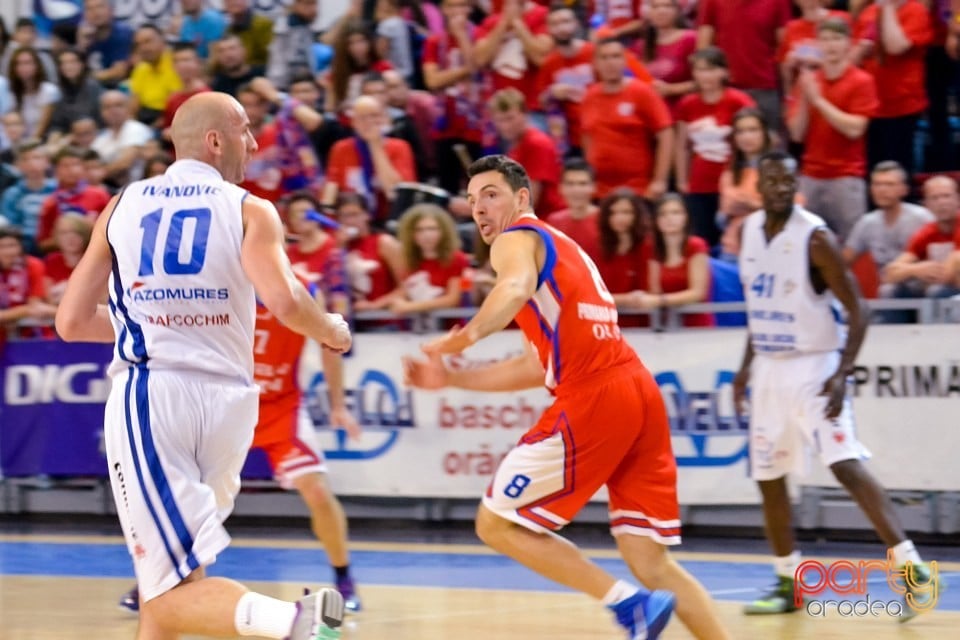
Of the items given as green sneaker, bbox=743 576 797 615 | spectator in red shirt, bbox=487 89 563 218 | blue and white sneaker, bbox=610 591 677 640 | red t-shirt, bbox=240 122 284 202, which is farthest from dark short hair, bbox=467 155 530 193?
red t-shirt, bbox=240 122 284 202

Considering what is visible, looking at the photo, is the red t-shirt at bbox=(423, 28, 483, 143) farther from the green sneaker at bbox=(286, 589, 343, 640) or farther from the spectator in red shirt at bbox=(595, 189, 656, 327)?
the green sneaker at bbox=(286, 589, 343, 640)

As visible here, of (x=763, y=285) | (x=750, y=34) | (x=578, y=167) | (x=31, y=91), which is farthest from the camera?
(x=31, y=91)

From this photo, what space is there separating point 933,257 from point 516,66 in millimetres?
4482

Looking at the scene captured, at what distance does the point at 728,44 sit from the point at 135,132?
5.72 m

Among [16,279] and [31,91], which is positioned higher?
[31,91]

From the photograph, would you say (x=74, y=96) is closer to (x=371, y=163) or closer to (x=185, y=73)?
(x=185, y=73)

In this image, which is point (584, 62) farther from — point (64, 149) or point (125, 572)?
point (125, 572)

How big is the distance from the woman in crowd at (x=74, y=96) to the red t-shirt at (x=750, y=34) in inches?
252

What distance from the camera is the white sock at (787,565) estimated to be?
8.41 metres

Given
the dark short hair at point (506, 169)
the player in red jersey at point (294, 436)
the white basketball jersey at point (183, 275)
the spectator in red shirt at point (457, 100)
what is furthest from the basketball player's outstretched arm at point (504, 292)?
the spectator in red shirt at point (457, 100)

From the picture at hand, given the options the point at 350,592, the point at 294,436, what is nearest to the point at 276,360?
the point at 294,436

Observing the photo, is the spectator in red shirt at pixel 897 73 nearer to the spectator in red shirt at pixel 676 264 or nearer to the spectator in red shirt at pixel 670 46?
the spectator in red shirt at pixel 670 46

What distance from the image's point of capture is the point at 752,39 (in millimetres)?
12711

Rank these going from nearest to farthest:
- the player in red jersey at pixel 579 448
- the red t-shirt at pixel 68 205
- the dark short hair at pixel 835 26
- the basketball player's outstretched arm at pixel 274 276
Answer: the basketball player's outstretched arm at pixel 274 276
the player in red jersey at pixel 579 448
the dark short hair at pixel 835 26
the red t-shirt at pixel 68 205
